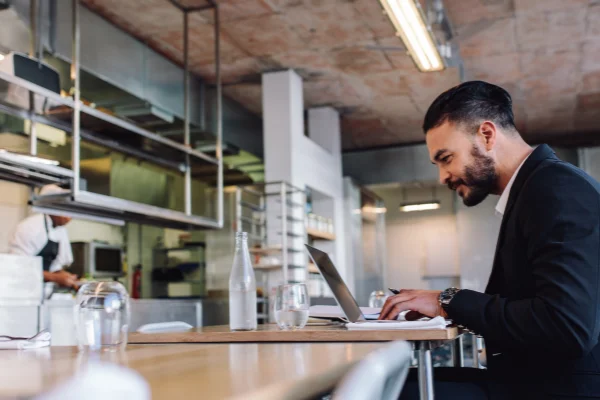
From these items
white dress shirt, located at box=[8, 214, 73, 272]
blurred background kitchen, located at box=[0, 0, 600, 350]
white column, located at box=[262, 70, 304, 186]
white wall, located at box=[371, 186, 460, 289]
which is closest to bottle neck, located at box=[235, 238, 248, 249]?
blurred background kitchen, located at box=[0, 0, 600, 350]

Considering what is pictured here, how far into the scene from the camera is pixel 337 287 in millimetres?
2029

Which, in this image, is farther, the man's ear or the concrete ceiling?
the concrete ceiling

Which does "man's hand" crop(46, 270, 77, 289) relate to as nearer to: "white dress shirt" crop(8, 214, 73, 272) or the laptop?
"white dress shirt" crop(8, 214, 73, 272)

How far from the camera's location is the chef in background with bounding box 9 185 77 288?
5309mm

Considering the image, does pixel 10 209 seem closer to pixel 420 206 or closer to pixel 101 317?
pixel 101 317

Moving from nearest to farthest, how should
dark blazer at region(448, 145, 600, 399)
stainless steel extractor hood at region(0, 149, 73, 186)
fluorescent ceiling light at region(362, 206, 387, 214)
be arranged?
dark blazer at region(448, 145, 600, 399)
stainless steel extractor hood at region(0, 149, 73, 186)
fluorescent ceiling light at region(362, 206, 387, 214)

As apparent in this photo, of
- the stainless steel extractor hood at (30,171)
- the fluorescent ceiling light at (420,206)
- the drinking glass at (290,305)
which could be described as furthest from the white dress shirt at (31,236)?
the fluorescent ceiling light at (420,206)

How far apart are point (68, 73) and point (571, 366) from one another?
4589mm

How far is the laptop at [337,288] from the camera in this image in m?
2.00

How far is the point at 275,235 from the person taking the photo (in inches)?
261

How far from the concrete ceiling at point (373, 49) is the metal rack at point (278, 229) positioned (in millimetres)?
1286

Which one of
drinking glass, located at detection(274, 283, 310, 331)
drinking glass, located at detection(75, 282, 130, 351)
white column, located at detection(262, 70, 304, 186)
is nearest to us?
drinking glass, located at detection(75, 282, 130, 351)

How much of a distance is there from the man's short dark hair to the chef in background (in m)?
4.07

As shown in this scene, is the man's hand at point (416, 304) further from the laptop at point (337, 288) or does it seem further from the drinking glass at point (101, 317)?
the drinking glass at point (101, 317)
